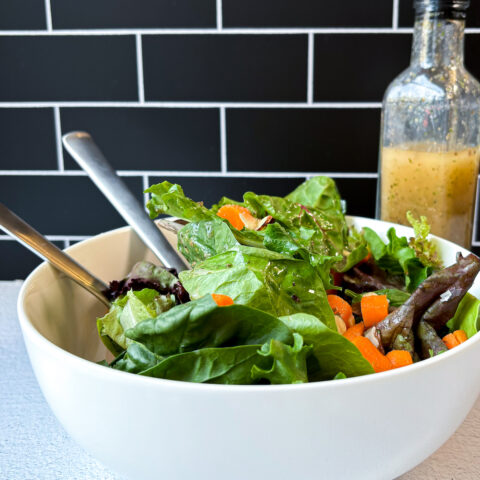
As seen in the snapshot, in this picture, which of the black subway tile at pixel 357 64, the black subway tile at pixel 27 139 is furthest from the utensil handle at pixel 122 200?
the black subway tile at pixel 357 64

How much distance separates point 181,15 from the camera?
1.22 metres

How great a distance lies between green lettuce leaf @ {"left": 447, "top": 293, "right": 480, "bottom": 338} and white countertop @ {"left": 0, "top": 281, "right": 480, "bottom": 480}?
5.1 inches

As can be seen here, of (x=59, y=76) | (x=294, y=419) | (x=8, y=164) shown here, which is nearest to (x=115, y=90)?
(x=59, y=76)

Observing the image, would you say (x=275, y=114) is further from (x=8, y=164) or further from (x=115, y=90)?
(x=8, y=164)

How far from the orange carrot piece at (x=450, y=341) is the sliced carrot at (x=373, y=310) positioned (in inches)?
3.1

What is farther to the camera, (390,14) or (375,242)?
(390,14)

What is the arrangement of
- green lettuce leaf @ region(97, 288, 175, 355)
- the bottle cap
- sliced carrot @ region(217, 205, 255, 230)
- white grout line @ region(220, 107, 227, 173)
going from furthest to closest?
white grout line @ region(220, 107, 227, 173)
the bottle cap
sliced carrot @ region(217, 205, 255, 230)
green lettuce leaf @ region(97, 288, 175, 355)

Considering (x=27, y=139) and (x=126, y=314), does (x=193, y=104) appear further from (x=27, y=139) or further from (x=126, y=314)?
(x=126, y=314)

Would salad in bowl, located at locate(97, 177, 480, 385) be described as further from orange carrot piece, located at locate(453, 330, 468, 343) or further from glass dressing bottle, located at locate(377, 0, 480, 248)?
glass dressing bottle, located at locate(377, 0, 480, 248)

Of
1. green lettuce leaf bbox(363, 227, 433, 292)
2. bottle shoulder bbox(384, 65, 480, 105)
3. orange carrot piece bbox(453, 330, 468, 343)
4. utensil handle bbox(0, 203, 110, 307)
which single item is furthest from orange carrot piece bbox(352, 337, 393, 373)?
bottle shoulder bbox(384, 65, 480, 105)

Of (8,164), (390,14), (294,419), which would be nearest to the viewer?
(294,419)

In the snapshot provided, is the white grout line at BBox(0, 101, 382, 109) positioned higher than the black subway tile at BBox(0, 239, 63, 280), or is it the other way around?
the white grout line at BBox(0, 101, 382, 109)

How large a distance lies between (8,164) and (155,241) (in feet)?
2.17

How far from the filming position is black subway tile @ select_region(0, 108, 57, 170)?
1.33 meters
